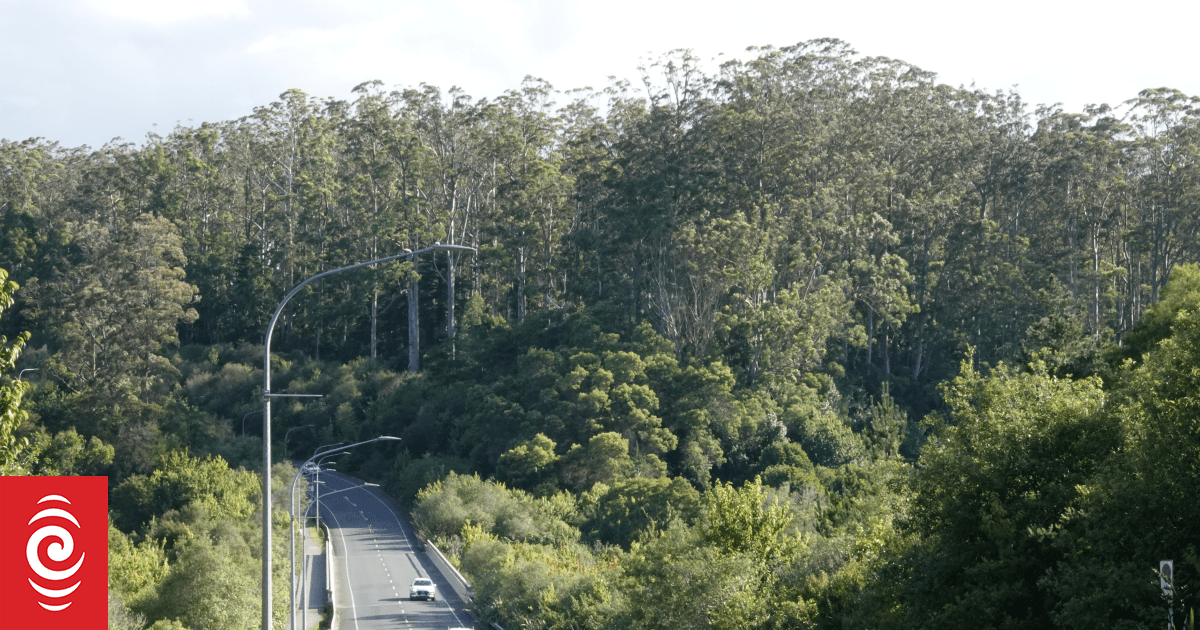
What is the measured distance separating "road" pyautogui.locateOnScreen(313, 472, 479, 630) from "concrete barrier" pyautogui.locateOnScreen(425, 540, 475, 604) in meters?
0.28

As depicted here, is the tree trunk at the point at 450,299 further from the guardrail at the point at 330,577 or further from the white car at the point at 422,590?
the white car at the point at 422,590

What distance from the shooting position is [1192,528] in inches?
644

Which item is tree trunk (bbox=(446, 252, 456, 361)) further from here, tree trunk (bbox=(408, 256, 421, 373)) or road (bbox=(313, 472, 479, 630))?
road (bbox=(313, 472, 479, 630))

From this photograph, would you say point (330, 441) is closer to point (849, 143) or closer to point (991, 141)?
point (849, 143)

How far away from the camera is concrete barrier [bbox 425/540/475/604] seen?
46609 millimetres

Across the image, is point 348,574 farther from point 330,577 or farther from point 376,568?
point 330,577

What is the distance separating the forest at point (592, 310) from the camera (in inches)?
1641

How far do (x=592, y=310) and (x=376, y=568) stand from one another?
21.5 m

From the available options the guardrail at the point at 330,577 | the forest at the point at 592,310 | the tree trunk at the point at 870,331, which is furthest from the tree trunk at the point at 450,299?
the tree trunk at the point at 870,331

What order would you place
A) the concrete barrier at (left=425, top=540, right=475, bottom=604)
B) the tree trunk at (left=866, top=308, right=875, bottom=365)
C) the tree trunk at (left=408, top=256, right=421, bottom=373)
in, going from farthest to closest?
the tree trunk at (left=408, top=256, right=421, bottom=373)
the tree trunk at (left=866, top=308, right=875, bottom=365)
the concrete barrier at (left=425, top=540, right=475, bottom=604)

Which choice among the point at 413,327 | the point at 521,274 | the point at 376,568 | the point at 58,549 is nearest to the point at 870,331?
the point at 521,274

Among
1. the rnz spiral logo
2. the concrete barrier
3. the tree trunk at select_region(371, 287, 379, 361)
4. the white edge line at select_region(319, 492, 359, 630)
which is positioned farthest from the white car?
the tree trunk at select_region(371, 287, 379, 361)

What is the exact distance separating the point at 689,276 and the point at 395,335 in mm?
32978

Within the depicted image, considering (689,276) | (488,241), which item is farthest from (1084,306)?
(488,241)
